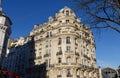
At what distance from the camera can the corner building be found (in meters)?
46.1

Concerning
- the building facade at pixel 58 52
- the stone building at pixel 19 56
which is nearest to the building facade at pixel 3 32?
the building facade at pixel 58 52

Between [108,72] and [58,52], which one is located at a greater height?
[58,52]

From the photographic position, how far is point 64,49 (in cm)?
4712

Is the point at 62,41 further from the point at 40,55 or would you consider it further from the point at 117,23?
the point at 117,23

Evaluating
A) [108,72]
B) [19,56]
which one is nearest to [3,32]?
[19,56]

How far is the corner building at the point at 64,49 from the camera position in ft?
151

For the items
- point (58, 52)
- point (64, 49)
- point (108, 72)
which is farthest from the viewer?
point (108, 72)

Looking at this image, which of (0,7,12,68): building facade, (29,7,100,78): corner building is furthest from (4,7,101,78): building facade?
(0,7,12,68): building facade

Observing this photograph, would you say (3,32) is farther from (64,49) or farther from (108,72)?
(108,72)

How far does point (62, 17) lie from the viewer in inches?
1996

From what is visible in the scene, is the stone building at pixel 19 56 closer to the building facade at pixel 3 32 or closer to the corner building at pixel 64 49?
the corner building at pixel 64 49

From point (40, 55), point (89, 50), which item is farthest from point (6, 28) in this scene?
point (89, 50)

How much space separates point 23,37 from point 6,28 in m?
18.9

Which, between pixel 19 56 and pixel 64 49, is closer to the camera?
pixel 64 49
